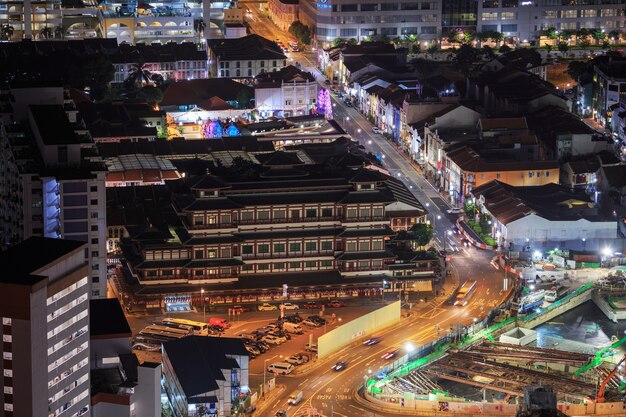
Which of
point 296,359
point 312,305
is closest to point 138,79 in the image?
point 312,305

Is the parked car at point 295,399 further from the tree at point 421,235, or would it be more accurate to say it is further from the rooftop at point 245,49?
the rooftop at point 245,49

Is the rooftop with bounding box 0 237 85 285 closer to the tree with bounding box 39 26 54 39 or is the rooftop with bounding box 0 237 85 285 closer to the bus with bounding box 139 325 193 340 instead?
Result: the bus with bounding box 139 325 193 340

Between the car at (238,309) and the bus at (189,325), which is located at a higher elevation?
the car at (238,309)

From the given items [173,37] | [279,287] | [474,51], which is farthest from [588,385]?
[173,37]

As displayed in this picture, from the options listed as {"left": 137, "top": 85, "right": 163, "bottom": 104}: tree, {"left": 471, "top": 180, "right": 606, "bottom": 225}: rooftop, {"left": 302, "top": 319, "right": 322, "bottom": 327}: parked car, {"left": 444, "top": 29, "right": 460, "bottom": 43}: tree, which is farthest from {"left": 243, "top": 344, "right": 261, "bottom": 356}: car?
{"left": 444, "top": 29, "right": 460, "bottom": 43}: tree

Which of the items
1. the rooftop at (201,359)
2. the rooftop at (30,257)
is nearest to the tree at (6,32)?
the rooftop at (201,359)

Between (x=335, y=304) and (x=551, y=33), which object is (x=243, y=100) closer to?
(x=551, y=33)

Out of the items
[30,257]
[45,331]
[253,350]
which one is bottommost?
→ [253,350]
